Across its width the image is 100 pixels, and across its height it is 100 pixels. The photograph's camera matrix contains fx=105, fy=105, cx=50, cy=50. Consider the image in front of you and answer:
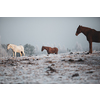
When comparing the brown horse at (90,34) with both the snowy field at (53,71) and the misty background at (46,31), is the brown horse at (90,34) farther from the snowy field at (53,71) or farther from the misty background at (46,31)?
the snowy field at (53,71)

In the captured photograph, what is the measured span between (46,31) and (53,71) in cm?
335

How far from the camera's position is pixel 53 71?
4770 millimetres

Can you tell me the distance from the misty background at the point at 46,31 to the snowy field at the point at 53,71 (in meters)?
1.64

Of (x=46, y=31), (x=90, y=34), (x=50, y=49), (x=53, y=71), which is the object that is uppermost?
(x=46, y=31)

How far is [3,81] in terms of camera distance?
441 centimetres

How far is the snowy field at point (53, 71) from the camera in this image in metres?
4.21

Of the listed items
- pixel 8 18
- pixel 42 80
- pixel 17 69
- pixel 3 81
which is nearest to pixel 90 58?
pixel 42 80

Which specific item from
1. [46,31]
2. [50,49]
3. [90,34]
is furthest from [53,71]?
[46,31]

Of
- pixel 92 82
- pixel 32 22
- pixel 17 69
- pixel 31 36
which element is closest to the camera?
pixel 92 82

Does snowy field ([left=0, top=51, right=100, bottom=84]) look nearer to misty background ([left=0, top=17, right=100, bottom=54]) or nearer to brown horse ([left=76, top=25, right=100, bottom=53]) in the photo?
brown horse ([left=76, top=25, right=100, bottom=53])

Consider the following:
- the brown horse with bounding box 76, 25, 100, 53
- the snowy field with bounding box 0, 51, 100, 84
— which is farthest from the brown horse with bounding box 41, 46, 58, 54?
the brown horse with bounding box 76, 25, 100, 53

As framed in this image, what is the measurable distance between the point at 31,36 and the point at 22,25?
942mm

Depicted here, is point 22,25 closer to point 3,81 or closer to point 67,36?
point 67,36

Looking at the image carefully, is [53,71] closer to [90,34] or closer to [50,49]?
[50,49]
